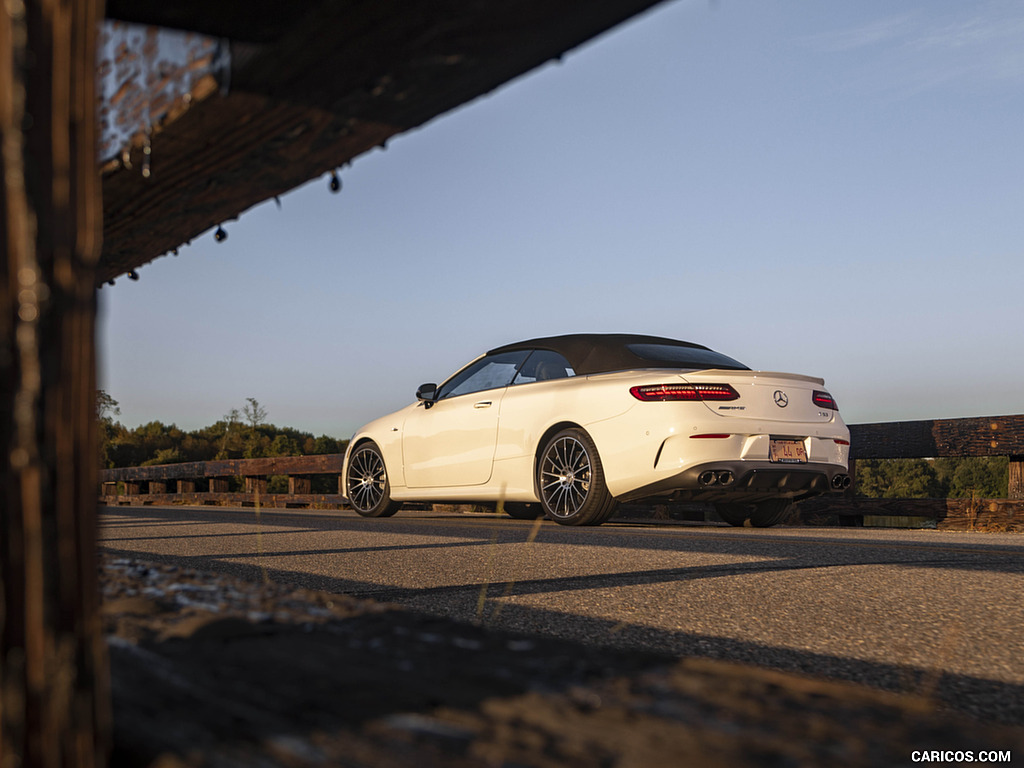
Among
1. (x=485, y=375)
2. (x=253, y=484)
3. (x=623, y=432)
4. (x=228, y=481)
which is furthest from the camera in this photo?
(x=228, y=481)

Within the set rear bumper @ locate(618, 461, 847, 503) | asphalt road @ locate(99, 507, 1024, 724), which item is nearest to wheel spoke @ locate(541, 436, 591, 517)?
rear bumper @ locate(618, 461, 847, 503)

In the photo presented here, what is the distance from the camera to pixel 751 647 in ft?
7.59

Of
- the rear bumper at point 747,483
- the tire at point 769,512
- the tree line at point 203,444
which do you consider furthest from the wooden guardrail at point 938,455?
the tree line at point 203,444

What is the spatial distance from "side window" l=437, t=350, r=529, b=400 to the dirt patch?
6901 millimetres

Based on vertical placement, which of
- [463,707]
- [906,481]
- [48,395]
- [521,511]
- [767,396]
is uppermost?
[767,396]

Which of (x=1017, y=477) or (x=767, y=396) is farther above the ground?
(x=767, y=396)

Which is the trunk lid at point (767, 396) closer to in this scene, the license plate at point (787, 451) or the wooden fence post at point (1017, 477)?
the license plate at point (787, 451)

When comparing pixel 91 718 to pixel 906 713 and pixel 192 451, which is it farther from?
pixel 192 451

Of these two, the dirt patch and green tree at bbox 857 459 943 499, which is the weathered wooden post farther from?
green tree at bbox 857 459 943 499

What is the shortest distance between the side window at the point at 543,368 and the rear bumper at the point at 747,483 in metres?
1.34

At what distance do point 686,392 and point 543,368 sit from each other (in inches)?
66.7

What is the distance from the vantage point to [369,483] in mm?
9320

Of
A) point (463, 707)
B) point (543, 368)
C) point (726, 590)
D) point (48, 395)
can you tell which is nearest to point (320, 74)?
point (48, 395)

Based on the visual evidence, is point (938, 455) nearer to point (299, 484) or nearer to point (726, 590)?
point (726, 590)
